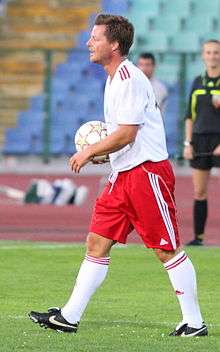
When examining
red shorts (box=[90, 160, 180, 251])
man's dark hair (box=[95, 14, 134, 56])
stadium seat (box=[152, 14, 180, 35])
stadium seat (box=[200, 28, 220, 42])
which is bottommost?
stadium seat (box=[200, 28, 220, 42])

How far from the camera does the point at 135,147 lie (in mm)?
8812

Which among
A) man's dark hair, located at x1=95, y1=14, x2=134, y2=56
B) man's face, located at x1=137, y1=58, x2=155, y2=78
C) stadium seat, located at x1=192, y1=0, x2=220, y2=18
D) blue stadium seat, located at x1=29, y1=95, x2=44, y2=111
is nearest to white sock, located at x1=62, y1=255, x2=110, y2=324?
man's dark hair, located at x1=95, y1=14, x2=134, y2=56

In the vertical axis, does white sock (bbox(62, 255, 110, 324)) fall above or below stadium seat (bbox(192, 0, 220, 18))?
above

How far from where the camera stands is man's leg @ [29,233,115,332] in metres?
8.80

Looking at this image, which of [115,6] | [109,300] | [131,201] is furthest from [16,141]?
[131,201]

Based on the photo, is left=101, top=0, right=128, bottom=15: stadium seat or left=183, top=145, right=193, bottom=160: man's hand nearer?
left=183, top=145, right=193, bottom=160: man's hand

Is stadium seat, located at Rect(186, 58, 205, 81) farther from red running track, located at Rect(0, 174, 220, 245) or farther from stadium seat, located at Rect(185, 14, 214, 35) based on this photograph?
red running track, located at Rect(0, 174, 220, 245)

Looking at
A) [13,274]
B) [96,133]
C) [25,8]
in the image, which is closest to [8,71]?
[25,8]

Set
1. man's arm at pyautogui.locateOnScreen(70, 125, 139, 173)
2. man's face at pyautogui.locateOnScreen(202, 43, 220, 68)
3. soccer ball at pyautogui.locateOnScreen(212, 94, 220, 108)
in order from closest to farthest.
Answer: man's arm at pyautogui.locateOnScreen(70, 125, 139, 173), man's face at pyautogui.locateOnScreen(202, 43, 220, 68), soccer ball at pyautogui.locateOnScreen(212, 94, 220, 108)

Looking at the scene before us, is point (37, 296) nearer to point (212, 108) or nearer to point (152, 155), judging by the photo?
point (152, 155)

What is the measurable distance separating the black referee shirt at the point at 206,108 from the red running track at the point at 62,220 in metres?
1.38

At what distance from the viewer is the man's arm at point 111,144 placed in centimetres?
855

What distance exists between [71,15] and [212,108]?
48.8ft

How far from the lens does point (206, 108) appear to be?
15039 millimetres
